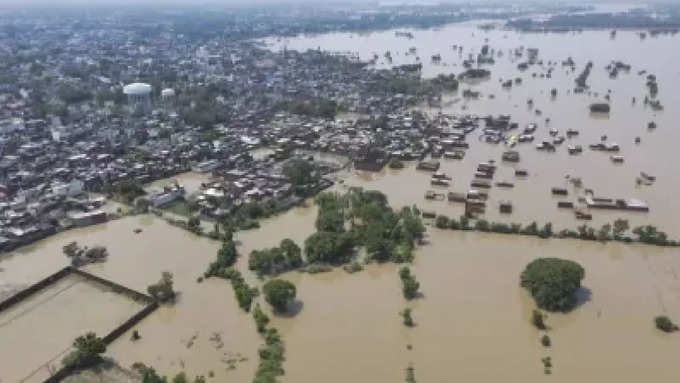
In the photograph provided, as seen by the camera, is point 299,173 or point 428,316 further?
point 299,173

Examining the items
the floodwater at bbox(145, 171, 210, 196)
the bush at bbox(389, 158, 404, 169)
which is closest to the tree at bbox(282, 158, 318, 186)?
the floodwater at bbox(145, 171, 210, 196)

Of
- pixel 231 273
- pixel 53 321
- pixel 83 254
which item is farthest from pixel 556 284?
pixel 83 254

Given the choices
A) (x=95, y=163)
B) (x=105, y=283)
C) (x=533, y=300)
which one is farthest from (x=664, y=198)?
(x=95, y=163)

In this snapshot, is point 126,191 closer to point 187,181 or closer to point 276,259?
point 187,181

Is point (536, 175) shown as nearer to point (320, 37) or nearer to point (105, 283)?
point (105, 283)

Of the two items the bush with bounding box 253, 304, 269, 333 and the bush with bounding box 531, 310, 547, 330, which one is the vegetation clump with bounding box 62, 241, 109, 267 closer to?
the bush with bounding box 253, 304, 269, 333
